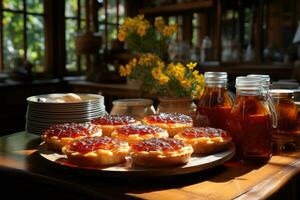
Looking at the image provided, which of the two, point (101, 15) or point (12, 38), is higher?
point (101, 15)

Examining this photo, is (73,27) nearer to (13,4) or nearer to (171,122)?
(13,4)

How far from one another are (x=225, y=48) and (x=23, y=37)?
Answer: 2144 millimetres

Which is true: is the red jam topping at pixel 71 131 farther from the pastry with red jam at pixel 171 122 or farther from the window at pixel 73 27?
the window at pixel 73 27

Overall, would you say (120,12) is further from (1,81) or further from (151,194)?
(151,194)

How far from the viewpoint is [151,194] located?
87 centimetres

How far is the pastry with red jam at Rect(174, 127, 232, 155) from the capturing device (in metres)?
1.07

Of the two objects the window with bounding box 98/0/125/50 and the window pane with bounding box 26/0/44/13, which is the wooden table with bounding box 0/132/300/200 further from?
the window with bounding box 98/0/125/50

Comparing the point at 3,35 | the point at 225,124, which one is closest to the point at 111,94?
the point at 3,35

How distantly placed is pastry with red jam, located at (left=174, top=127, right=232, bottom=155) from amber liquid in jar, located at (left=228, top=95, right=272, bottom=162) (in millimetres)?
48

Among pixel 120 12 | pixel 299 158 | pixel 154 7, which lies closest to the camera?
pixel 299 158

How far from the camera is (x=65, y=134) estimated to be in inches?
44.9

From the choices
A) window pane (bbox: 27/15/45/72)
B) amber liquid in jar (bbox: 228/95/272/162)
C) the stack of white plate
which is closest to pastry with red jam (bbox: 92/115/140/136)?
the stack of white plate

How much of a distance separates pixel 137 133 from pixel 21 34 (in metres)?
3.19

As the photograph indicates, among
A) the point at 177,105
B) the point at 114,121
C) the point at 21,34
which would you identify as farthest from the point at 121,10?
the point at 114,121
